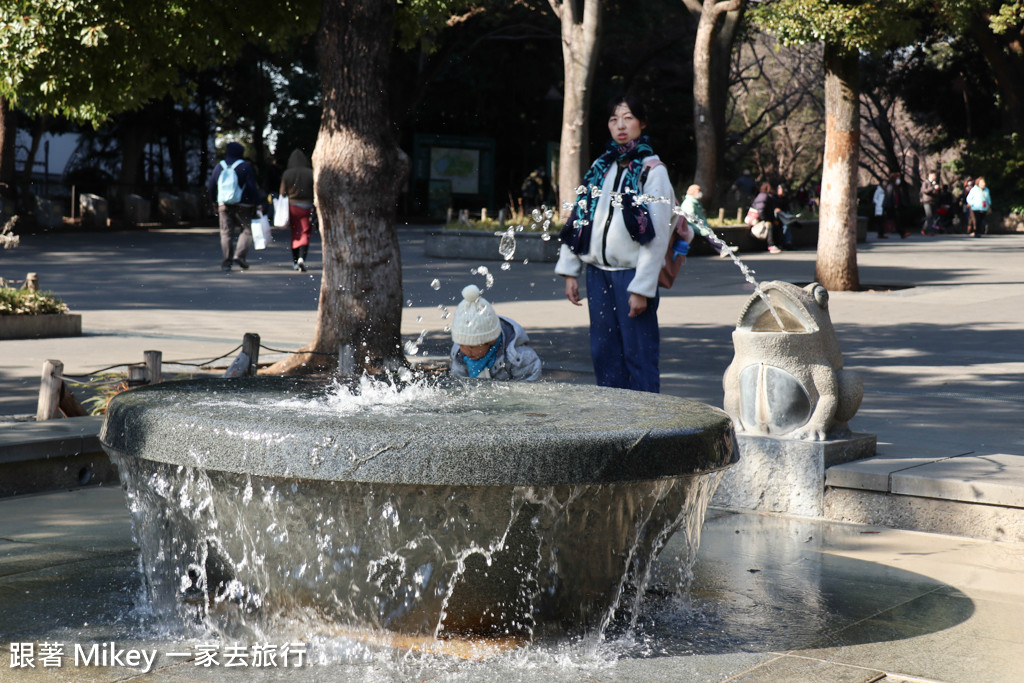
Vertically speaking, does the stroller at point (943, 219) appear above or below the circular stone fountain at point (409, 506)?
above

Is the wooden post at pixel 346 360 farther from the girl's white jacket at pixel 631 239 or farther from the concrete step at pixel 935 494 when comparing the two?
the concrete step at pixel 935 494

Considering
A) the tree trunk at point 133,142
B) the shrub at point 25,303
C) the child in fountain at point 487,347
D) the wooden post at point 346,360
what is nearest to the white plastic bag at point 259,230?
the shrub at point 25,303

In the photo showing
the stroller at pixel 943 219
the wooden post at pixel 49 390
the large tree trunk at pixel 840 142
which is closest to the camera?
the wooden post at pixel 49 390

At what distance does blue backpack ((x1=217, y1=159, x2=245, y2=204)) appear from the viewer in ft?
54.8

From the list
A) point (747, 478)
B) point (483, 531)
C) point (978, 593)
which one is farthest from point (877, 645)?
point (747, 478)

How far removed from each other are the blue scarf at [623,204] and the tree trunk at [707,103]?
21.7 m

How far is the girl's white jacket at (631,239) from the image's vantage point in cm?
562

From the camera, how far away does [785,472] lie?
5.59m

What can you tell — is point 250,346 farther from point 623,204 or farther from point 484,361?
point 623,204

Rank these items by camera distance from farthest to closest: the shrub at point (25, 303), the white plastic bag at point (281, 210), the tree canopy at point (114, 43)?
the white plastic bag at point (281, 210) < the shrub at point (25, 303) < the tree canopy at point (114, 43)

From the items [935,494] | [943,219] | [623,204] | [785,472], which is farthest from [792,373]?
[943,219]

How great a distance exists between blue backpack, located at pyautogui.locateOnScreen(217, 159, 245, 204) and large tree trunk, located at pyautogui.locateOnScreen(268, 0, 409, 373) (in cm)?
827

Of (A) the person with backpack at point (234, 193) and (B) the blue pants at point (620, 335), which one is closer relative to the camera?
(B) the blue pants at point (620, 335)

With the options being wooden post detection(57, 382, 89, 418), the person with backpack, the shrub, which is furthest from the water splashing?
the person with backpack
